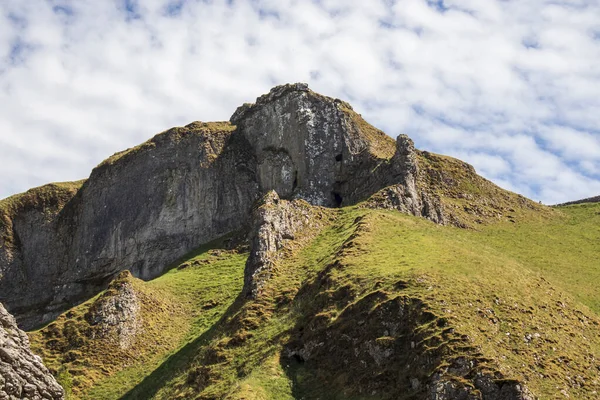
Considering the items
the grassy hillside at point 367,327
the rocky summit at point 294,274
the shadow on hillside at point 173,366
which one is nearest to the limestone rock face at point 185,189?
the rocky summit at point 294,274

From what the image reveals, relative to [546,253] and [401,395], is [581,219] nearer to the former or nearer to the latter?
[546,253]

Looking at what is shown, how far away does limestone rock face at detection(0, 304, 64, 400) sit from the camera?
16.6 m

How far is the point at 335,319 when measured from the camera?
47.6m

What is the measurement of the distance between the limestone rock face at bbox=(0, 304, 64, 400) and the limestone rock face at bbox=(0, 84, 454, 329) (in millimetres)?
73524

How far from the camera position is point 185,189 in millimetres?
101938

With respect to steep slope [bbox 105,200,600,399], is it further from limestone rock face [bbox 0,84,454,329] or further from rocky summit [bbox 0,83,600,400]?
limestone rock face [bbox 0,84,454,329]

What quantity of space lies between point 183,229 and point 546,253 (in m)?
45.3

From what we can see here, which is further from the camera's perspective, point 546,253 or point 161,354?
point 546,253

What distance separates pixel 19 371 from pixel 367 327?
98.2ft

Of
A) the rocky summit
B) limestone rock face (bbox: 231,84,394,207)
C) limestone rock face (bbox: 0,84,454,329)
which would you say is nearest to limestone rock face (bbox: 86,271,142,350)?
the rocky summit

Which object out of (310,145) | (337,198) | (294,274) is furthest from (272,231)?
(310,145)

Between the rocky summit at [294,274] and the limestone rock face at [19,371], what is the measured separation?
4 centimetres

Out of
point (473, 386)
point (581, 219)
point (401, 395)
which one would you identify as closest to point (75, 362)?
point (401, 395)

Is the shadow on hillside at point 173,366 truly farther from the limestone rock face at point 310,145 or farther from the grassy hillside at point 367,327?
the limestone rock face at point 310,145
